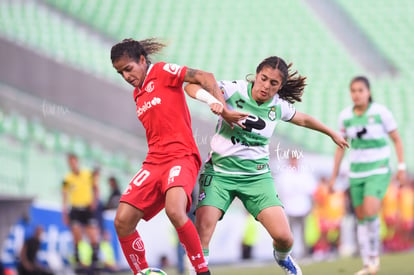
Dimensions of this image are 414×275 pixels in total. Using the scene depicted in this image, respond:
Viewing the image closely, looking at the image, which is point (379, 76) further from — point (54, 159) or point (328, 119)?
point (54, 159)

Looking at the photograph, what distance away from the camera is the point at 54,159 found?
45.8 feet

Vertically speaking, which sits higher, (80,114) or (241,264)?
(80,114)

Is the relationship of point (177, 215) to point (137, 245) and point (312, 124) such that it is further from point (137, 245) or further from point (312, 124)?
point (312, 124)

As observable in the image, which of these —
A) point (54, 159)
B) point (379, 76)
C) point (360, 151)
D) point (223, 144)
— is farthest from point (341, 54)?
point (223, 144)

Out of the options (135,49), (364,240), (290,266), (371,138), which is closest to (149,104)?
(135,49)

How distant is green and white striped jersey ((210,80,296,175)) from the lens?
5.85m

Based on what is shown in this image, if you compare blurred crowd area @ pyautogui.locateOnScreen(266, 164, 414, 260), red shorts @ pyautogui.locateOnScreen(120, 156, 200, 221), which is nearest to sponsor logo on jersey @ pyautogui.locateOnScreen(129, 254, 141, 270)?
red shorts @ pyautogui.locateOnScreen(120, 156, 200, 221)

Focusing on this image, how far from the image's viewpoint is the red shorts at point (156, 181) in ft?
18.2

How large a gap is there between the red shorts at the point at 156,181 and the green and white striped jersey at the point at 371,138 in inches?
117

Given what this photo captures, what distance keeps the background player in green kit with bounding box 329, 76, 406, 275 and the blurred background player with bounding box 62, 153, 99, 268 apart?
12.0ft

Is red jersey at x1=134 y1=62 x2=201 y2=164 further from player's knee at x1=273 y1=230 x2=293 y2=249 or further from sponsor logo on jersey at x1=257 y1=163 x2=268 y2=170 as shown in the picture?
player's knee at x1=273 y1=230 x2=293 y2=249

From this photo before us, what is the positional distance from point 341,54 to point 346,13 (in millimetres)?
1946

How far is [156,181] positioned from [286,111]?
113 cm

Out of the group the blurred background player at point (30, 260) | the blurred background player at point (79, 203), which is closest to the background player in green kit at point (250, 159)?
the blurred background player at point (79, 203)
